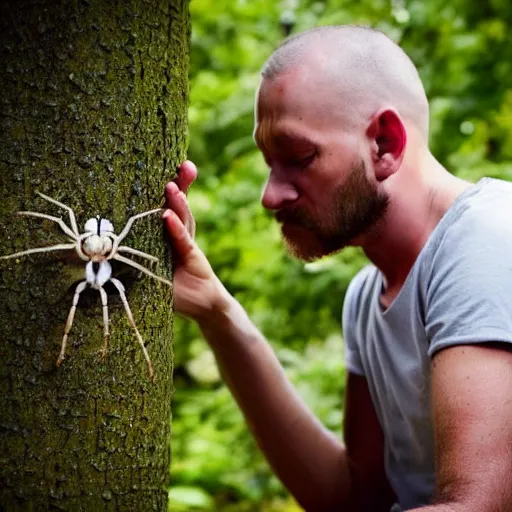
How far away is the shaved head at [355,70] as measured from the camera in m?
2.30

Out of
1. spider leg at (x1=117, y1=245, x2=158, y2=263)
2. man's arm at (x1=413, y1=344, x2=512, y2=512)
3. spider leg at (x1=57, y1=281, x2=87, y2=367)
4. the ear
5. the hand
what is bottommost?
man's arm at (x1=413, y1=344, x2=512, y2=512)

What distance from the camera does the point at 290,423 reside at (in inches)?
108

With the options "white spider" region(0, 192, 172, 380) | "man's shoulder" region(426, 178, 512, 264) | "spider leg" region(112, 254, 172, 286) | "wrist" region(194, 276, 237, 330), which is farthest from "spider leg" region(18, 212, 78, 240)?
"man's shoulder" region(426, 178, 512, 264)

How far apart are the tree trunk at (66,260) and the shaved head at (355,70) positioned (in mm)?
728

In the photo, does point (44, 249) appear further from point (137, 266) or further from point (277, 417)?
point (277, 417)

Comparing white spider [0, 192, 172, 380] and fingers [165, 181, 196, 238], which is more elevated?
fingers [165, 181, 196, 238]

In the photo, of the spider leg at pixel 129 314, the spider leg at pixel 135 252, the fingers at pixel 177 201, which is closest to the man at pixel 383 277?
the fingers at pixel 177 201

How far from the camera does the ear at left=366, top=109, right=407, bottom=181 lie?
232 centimetres

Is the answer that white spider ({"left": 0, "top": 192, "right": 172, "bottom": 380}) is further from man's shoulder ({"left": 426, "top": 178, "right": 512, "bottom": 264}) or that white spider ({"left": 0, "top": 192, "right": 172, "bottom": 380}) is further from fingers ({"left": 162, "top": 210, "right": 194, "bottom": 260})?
man's shoulder ({"left": 426, "top": 178, "right": 512, "bottom": 264})

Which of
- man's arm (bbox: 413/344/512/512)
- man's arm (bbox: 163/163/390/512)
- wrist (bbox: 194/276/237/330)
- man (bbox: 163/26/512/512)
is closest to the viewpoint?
man's arm (bbox: 413/344/512/512)

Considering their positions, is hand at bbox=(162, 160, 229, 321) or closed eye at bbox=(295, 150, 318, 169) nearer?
hand at bbox=(162, 160, 229, 321)

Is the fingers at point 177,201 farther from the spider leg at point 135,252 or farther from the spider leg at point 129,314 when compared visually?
the spider leg at point 129,314

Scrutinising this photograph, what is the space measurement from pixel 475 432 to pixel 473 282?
1.31 feet

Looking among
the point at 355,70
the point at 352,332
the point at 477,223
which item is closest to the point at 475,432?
the point at 477,223
